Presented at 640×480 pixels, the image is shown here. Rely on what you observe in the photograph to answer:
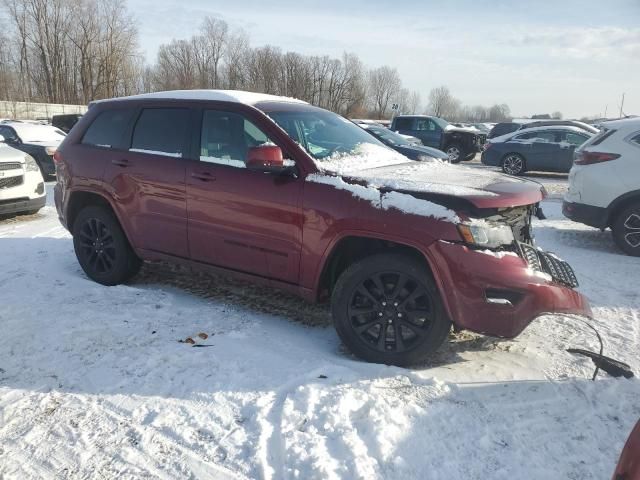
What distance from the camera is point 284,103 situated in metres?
4.51

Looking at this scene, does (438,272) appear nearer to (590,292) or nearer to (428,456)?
(428,456)

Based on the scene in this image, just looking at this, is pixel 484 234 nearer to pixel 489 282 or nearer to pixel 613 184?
pixel 489 282

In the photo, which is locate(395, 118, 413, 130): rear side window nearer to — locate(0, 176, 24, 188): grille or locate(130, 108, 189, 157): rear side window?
locate(0, 176, 24, 188): grille

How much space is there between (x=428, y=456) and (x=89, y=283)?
3751mm

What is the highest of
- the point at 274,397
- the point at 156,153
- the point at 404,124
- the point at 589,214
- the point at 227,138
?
the point at 404,124

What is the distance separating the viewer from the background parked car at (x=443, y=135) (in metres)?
20.0

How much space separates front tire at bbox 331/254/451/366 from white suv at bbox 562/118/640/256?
180 inches

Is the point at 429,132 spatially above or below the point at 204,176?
above

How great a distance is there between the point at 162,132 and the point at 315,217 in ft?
6.04

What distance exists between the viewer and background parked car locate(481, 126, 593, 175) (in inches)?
604

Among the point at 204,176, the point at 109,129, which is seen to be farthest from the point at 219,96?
the point at 109,129

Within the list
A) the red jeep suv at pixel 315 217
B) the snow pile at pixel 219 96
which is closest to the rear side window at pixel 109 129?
the red jeep suv at pixel 315 217

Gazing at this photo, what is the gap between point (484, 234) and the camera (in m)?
3.15

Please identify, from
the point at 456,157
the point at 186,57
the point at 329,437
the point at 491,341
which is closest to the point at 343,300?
the point at 329,437
